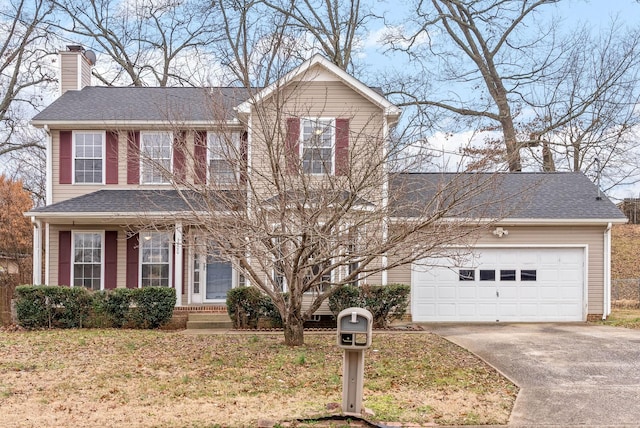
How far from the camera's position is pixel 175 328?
51.1 ft

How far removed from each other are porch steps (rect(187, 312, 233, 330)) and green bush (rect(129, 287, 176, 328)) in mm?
654

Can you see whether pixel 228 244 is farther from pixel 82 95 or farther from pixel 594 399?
pixel 82 95

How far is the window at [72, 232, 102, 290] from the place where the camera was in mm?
17078

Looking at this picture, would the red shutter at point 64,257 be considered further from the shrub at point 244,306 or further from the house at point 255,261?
the shrub at point 244,306

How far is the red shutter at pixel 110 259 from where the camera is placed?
672 inches

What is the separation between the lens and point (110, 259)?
17.1 metres

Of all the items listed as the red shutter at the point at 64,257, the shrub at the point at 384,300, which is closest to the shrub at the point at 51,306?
the red shutter at the point at 64,257

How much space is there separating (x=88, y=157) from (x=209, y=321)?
19.7 ft

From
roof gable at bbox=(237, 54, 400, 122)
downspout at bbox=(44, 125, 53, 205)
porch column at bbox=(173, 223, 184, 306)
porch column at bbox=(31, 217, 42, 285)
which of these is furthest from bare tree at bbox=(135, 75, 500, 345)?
downspout at bbox=(44, 125, 53, 205)

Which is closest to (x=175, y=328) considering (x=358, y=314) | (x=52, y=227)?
(x=52, y=227)

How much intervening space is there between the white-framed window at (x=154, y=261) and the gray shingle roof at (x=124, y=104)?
132 inches

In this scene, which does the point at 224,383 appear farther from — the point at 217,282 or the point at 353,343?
the point at 217,282

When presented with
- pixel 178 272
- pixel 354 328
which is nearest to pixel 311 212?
pixel 354 328

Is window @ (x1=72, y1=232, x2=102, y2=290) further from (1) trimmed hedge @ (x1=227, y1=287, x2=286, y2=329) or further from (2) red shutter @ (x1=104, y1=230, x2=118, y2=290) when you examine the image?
(1) trimmed hedge @ (x1=227, y1=287, x2=286, y2=329)
